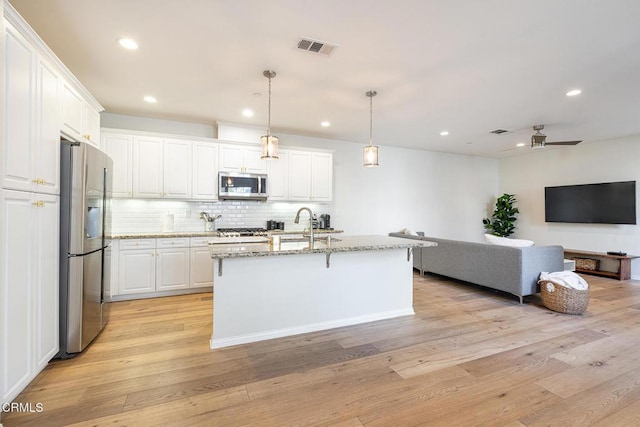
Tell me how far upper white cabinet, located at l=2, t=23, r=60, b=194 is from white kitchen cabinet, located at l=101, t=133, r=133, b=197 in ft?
6.27

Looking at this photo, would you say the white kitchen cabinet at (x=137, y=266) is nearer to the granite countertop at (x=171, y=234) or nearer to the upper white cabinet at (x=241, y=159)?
the granite countertop at (x=171, y=234)

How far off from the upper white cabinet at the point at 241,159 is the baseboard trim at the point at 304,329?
9.18 ft

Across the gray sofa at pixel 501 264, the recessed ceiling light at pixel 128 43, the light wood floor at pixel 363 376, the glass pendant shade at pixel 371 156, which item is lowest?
the light wood floor at pixel 363 376

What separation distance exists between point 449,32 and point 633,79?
8.10 ft

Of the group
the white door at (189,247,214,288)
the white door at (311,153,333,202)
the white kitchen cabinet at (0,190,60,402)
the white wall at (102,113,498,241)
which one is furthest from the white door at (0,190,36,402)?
the white door at (311,153,333,202)

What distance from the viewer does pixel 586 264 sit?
5.96 meters

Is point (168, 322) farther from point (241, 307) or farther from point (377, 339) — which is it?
point (377, 339)

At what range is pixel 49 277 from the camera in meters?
2.23

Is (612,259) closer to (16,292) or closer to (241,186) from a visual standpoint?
(241,186)

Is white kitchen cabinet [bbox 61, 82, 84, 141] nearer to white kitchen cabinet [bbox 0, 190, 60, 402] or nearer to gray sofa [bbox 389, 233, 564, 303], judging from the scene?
white kitchen cabinet [bbox 0, 190, 60, 402]

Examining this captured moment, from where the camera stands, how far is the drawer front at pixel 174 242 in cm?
418

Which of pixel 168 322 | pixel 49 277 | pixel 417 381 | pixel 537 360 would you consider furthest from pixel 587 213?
pixel 49 277

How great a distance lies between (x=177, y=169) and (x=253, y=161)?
3.79 feet

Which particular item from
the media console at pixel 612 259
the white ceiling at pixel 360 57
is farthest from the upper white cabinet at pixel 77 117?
the media console at pixel 612 259
